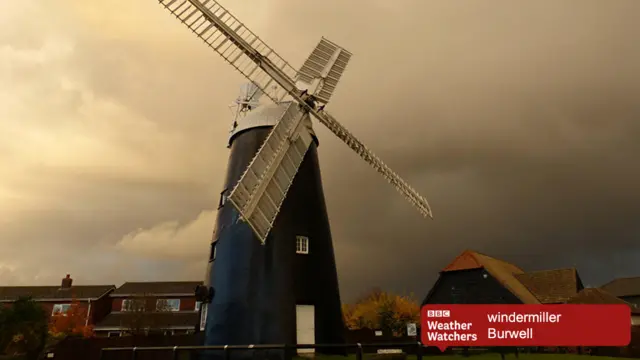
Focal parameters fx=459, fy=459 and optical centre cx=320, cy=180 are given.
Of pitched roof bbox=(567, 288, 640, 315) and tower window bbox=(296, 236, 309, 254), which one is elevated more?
tower window bbox=(296, 236, 309, 254)

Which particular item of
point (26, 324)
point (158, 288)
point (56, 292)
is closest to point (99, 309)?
point (56, 292)

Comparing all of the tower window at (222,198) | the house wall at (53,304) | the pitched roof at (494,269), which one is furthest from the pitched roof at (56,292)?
the tower window at (222,198)

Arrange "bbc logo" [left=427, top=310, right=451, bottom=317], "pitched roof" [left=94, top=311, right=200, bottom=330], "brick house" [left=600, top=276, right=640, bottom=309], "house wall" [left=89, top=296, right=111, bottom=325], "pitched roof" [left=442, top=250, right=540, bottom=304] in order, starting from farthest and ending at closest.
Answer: "brick house" [left=600, top=276, right=640, bottom=309] → "house wall" [left=89, top=296, right=111, bottom=325] → "pitched roof" [left=94, top=311, right=200, bottom=330] → "pitched roof" [left=442, top=250, right=540, bottom=304] → "bbc logo" [left=427, top=310, right=451, bottom=317]

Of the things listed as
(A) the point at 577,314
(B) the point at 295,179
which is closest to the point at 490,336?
(A) the point at 577,314

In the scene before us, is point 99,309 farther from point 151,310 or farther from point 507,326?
point 507,326

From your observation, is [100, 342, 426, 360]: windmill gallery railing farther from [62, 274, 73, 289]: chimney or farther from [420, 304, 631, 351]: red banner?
[62, 274, 73, 289]: chimney

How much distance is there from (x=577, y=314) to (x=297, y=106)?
1196cm

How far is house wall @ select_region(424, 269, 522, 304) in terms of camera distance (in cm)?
3412

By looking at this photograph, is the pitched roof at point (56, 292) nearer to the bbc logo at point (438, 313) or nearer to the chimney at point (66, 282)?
the chimney at point (66, 282)

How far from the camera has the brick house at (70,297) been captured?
51031 mm

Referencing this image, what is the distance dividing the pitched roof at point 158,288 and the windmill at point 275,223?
1438 inches

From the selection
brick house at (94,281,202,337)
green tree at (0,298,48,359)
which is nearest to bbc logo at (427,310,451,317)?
green tree at (0,298,48,359)

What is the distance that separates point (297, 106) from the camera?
728 inches

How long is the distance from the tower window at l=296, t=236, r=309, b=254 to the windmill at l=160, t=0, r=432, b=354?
4 cm
